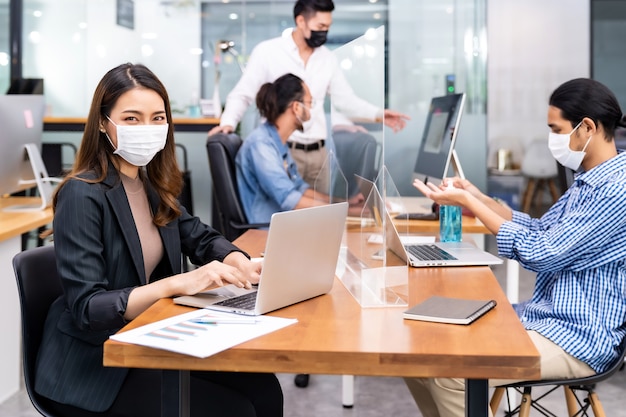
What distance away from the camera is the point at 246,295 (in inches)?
76.4

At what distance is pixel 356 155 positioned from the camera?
2514mm

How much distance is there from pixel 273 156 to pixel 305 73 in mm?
1259

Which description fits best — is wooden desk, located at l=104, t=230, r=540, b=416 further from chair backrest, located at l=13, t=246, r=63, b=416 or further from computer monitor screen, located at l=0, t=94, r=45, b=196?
computer monitor screen, located at l=0, t=94, r=45, b=196

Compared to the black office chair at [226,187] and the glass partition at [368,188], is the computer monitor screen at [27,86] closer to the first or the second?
the black office chair at [226,187]

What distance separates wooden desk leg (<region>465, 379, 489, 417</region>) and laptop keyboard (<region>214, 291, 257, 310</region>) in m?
0.51

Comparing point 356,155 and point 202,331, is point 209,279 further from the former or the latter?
point 356,155

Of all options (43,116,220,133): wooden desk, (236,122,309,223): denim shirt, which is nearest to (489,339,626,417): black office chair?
(236,122,309,223): denim shirt

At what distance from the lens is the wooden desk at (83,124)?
6.41 metres

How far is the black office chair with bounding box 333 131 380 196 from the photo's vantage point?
7.54 ft

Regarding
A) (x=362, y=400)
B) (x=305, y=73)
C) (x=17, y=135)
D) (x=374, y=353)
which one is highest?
(x=305, y=73)

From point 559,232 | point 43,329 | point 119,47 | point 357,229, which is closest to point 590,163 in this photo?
point 559,232

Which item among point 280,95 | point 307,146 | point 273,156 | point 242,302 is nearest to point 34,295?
point 242,302

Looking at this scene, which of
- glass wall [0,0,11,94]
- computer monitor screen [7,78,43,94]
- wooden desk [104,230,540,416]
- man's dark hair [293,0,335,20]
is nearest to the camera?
wooden desk [104,230,540,416]

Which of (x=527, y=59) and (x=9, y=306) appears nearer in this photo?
(x=9, y=306)
